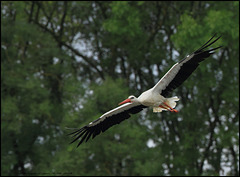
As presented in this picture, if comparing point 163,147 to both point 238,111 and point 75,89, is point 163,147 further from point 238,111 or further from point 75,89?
point 75,89

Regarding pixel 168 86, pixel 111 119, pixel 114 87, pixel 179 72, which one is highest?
pixel 114 87

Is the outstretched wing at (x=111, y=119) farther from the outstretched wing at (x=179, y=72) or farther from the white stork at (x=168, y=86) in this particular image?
the outstretched wing at (x=179, y=72)

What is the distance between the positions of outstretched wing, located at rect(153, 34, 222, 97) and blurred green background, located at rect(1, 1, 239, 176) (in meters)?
A: 8.11

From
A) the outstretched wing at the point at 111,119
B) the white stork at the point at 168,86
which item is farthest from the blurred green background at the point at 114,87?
the white stork at the point at 168,86

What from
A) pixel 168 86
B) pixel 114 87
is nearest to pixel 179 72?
pixel 168 86

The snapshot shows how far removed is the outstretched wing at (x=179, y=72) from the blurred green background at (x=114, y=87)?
8.11 meters

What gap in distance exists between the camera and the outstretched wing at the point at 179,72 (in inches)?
413

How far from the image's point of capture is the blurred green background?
65.0 feet

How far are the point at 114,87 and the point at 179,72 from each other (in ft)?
30.1

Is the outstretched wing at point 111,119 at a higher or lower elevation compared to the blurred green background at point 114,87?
lower

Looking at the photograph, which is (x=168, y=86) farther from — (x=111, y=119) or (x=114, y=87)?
(x=114, y=87)

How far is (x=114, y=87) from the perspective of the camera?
20.0m

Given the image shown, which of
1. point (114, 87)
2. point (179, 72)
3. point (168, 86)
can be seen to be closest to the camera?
point (179, 72)

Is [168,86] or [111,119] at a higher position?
[168,86]
